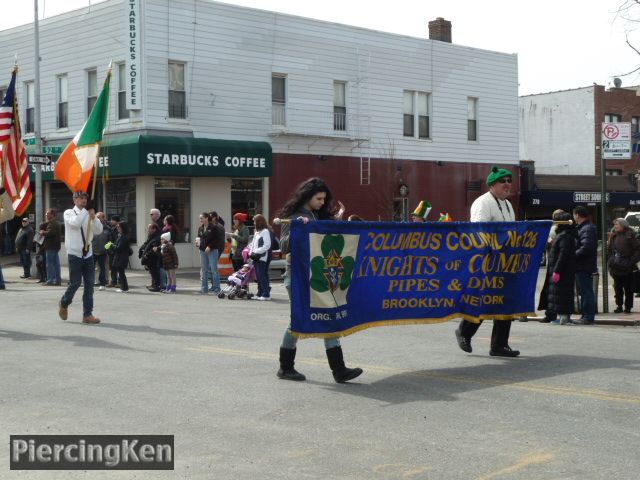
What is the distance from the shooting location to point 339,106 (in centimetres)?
3447

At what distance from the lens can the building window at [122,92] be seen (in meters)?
30.2

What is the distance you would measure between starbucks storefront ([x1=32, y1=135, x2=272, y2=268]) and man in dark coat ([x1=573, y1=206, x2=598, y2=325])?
53.9 feet

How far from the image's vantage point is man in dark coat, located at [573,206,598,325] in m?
14.8

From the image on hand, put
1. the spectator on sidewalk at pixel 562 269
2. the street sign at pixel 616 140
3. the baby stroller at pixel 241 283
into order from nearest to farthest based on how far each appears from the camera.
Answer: the spectator on sidewalk at pixel 562 269, the street sign at pixel 616 140, the baby stroller at pixel 241 283

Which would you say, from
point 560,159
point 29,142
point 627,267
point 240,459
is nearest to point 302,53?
point 29,142

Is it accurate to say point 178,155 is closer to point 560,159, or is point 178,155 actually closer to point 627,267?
point 627,267

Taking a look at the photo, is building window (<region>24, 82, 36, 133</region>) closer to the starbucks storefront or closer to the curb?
the starbucks storefront

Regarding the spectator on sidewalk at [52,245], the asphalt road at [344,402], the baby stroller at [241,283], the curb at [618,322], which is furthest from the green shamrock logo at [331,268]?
the spectator on sidewalk at [52,245]

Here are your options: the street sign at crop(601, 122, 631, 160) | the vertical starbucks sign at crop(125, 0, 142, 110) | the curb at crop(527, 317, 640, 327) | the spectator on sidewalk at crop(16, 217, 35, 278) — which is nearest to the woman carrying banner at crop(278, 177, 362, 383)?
the curb at crop(527, 317, 640, 327)

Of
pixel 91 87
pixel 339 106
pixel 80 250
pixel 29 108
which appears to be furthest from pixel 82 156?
pixel 29 108

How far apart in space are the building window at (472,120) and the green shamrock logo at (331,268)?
30.5 meters

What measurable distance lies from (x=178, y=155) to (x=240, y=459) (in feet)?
77.8

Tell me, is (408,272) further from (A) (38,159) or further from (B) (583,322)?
(A) (38,159)

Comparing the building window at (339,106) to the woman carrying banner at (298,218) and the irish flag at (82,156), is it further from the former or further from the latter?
the woman carrying banner at (298,218)
